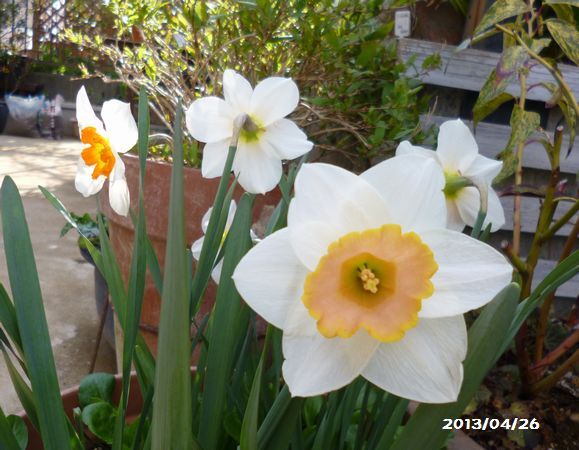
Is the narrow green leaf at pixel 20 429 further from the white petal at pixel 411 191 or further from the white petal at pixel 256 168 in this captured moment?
the white petal at pixel 411 191

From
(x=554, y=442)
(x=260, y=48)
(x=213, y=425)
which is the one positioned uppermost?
(x=260, y=48)

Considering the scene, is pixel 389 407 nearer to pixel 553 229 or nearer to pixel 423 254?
pixel 423 254

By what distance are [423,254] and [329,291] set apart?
58 millimetres

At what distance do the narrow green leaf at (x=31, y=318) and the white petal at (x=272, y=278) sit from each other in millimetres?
188

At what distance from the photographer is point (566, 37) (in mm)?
792

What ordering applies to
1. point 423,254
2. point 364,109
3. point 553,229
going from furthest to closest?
1. point 364,109
2. point 553,229
3. point 423,254

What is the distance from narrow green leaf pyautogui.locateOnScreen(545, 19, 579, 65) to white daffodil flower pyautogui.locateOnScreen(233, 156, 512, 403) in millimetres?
577

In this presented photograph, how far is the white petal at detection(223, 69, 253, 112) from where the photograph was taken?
0.58 metres

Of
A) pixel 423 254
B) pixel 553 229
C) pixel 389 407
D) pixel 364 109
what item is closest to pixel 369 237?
pixel 423 254

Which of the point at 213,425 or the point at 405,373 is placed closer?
the point at 405,373

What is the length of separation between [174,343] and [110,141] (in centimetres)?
28

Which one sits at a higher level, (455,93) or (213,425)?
(455,93)

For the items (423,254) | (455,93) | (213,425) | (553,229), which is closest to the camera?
(423,254)

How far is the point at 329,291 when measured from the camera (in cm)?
32
